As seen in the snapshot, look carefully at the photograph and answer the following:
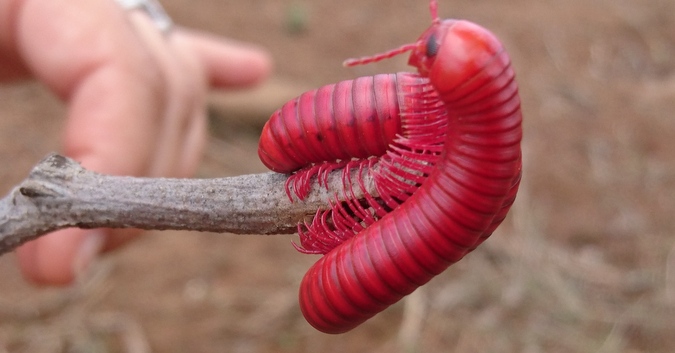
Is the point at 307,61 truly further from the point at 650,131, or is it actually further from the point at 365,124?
the point at 365,124

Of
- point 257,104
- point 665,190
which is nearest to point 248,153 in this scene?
point 257,104

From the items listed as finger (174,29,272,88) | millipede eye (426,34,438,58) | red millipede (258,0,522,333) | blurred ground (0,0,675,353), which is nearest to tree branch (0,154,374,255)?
red millipede (258,0,522,333)

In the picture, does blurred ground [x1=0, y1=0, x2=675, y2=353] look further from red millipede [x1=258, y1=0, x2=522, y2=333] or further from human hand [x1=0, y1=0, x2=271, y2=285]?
red millipede [x1=258, y1=0, x2=522, y2=333]

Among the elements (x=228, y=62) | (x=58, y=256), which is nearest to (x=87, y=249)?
(x=58, y=256)

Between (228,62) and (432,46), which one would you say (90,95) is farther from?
(432,46)

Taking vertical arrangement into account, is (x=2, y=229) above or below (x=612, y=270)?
above

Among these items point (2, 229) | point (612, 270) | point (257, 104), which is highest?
point (2, 229)

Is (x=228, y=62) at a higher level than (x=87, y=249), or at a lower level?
higher
